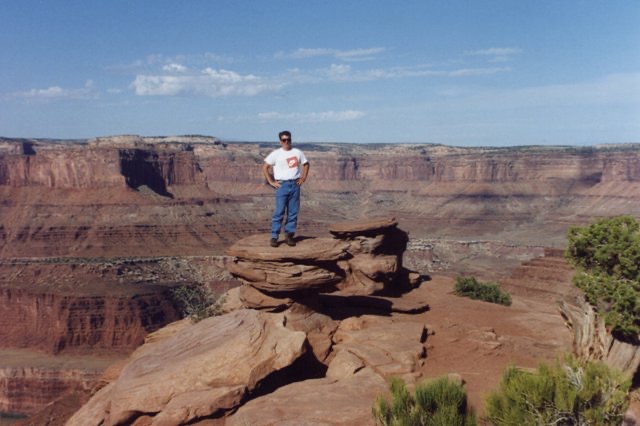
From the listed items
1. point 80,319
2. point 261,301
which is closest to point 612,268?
point 261,301

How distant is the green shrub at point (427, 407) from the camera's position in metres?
9.86

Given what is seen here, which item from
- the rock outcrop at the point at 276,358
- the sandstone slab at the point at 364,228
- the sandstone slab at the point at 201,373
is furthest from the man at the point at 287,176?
the sandstone slab at the point at 364,228

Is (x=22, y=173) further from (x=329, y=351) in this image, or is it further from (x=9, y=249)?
(x=329, y=351)

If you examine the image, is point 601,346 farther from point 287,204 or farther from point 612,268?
point 287,204

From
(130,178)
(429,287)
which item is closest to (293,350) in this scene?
(429,287)

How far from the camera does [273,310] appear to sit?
56.6 ft

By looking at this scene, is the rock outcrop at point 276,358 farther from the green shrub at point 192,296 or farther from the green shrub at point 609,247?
the green shrub at point 192,296

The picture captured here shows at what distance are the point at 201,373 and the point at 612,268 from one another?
40.1ft

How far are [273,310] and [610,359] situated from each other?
8911 mm

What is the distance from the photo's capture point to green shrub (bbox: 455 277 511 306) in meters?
27.5

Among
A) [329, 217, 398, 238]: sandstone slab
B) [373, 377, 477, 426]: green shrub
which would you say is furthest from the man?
[373, 377, 477, 426]: green shrub

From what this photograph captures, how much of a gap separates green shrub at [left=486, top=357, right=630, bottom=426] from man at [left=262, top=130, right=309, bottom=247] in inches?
318

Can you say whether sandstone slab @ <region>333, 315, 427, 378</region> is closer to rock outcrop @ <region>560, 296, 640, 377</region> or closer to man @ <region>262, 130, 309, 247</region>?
man @ <region>262, 130, 309, 247</region>

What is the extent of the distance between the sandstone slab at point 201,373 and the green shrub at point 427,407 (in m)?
3.85
